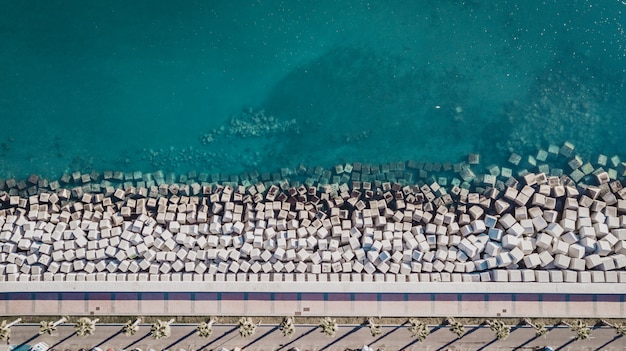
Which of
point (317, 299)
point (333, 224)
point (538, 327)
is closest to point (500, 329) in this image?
point (538, 327)

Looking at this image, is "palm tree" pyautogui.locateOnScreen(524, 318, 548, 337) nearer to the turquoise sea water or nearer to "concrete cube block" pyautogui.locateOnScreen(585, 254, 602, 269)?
"concrete cube block" pyautogui.locateOnScreen(585, 254, 602, 269)

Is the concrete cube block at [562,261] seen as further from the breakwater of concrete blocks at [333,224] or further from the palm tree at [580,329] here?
the palm tree at [580,329]

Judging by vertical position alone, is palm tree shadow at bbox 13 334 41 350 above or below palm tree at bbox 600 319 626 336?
above

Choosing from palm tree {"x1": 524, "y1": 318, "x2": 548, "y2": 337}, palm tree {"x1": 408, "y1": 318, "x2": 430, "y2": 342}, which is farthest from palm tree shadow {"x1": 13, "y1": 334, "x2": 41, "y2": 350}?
palm tree {"x1": 524, "y1": 318, "x2": 548, "y2": 337}

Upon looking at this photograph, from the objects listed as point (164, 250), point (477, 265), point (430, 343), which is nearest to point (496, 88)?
point (477, 265)

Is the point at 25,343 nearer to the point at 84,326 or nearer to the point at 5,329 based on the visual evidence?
the point at 5,329

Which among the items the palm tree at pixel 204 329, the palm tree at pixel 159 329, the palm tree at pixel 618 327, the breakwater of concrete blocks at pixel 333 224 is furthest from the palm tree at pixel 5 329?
the palm tree at pixel 618 327

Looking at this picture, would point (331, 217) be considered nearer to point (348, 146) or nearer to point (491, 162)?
point (348, 146)
